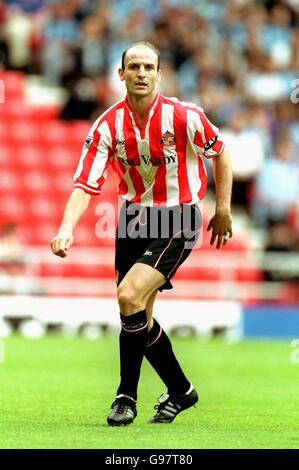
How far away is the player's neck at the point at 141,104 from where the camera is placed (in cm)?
793

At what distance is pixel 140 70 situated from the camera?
779 centimetres

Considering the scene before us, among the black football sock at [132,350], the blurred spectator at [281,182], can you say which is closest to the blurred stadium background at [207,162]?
the blurred spectator at [281,182]

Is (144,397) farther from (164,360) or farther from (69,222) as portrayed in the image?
(69,222)

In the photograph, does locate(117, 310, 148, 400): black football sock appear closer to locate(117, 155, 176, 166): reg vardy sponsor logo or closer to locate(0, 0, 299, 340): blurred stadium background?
locate(117, 155, 176, 166): reg vardy sponsor logo

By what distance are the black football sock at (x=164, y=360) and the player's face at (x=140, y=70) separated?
4.76 feet

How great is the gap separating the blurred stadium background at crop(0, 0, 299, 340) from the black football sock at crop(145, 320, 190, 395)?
8.68 metres

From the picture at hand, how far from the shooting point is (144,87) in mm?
7836

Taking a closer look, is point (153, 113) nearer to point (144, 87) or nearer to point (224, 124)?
point (144, 87)

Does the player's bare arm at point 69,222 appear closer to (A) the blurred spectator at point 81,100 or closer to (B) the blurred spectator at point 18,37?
(A) the blurred spectator at point 81,100

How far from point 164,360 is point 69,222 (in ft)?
3.63

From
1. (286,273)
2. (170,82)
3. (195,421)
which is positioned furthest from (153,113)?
(170,82)

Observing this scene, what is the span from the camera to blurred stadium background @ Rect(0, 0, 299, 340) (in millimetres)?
17453

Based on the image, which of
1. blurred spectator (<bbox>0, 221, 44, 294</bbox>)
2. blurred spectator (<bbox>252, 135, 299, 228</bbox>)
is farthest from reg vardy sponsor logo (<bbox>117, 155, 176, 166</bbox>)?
blurred spectator (<bbox>252, 135, 299, 228</bbox>)

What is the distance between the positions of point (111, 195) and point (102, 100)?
1.47 metres
